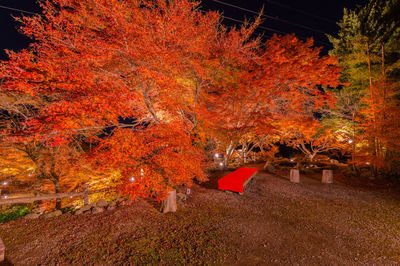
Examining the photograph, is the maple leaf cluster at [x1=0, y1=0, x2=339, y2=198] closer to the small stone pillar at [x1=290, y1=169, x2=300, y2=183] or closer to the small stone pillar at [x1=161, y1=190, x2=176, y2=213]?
the small stone pillar at [x1=161, y1=190, x2=176, y2=213]

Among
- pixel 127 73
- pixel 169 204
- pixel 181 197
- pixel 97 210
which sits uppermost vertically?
pixel 127 73

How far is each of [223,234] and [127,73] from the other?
742 centimetres

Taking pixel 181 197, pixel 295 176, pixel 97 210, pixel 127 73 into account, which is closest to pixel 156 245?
pixel 181 197

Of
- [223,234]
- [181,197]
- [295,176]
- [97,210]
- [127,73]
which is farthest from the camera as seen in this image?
[295,176]

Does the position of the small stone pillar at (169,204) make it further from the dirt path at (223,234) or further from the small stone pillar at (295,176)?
the small stone pillar at (295,176)

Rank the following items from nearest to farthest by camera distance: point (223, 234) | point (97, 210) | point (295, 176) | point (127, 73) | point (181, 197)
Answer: point (223, 234)
point (97, 210)
point (181, 197)
point (127, 73)
point (295, 176)

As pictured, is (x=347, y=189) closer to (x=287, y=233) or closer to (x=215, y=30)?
(x=287, y=233)

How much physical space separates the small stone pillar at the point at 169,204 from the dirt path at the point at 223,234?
30 centimetres

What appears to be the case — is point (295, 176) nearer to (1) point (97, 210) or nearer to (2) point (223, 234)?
(2) point (223, 234)

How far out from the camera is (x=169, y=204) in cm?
607

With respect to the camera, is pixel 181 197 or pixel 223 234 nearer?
pixel 223 234

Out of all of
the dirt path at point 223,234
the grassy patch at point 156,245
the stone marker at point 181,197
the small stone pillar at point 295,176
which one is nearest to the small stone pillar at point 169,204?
the dirt path at point 223,234

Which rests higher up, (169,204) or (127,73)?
(127,73)

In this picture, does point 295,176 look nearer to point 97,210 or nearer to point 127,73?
point 97,210
